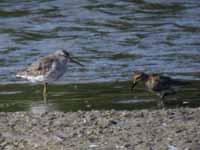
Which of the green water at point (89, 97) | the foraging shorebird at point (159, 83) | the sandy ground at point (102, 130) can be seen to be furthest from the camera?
the foraging shorebird at point (159, 83)

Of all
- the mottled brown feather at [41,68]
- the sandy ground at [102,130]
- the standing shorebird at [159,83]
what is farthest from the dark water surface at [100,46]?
the sandy ground at [102,130]

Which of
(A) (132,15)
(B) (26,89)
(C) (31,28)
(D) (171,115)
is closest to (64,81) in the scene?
(B) (26,89)

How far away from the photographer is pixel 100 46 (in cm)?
1762

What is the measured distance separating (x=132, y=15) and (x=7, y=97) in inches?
413

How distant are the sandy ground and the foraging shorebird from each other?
163 centimetres

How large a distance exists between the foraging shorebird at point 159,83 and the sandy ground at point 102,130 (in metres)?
1.63

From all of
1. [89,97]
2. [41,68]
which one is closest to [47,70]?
[41,68]

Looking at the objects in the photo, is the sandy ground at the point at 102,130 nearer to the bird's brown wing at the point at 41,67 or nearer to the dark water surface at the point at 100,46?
the dark water surface at the point at 100,46

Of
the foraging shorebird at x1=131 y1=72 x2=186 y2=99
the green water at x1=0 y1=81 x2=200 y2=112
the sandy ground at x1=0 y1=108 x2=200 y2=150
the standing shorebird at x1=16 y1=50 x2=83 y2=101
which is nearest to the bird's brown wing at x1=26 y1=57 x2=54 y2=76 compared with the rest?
the standing shorebird at x1=16 y1=50 x2=83 y2=101

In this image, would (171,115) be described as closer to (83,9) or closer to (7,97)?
(7,97)

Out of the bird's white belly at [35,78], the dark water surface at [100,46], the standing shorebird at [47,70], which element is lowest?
the dark water surface at [100,46]

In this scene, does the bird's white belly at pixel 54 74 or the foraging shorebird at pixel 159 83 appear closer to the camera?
the foraging shorebird at pixel 159 83

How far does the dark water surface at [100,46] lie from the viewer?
39.5 feet

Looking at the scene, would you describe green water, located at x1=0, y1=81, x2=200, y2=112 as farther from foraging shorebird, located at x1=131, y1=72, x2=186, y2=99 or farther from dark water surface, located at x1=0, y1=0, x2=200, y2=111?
foraging shorebird, located at x1=131, y1=72, x2=186, y2=99
